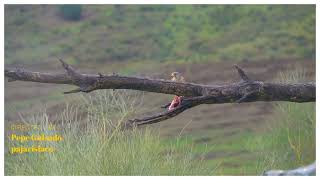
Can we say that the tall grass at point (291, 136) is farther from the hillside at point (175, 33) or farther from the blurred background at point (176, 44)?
the hillside at point (175, 33)

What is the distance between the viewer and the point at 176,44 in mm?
9141

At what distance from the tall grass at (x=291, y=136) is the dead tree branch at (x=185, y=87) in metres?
1.64

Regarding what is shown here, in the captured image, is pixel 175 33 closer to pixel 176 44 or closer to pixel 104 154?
pixel 176 44

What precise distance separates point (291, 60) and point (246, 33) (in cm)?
55

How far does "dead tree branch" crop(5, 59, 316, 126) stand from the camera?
3.62 m

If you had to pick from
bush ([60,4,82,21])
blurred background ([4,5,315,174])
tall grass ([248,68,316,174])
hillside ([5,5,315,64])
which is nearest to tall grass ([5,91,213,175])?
tall grass ([248,68,316,174])

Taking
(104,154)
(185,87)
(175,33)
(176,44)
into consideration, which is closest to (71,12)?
(176,44)

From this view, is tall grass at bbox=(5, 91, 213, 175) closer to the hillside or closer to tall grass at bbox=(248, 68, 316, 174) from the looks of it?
tall grass at bbox=(248, 68, 316, 174)

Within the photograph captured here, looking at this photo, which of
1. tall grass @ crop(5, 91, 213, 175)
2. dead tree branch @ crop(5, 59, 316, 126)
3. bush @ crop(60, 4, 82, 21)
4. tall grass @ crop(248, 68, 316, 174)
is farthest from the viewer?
bush @ crop(60, 4, 82, 21)

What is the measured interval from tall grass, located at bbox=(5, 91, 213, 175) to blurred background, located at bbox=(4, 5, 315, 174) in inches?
124

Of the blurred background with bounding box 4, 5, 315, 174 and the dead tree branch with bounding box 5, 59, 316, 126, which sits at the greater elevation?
the dead tree branch with bounding box 5, 59, 316, 126

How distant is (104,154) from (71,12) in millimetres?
4775

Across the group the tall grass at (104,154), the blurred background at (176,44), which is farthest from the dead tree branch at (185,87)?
the blurred background at (176,44)

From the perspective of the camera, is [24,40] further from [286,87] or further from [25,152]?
[286,87]
